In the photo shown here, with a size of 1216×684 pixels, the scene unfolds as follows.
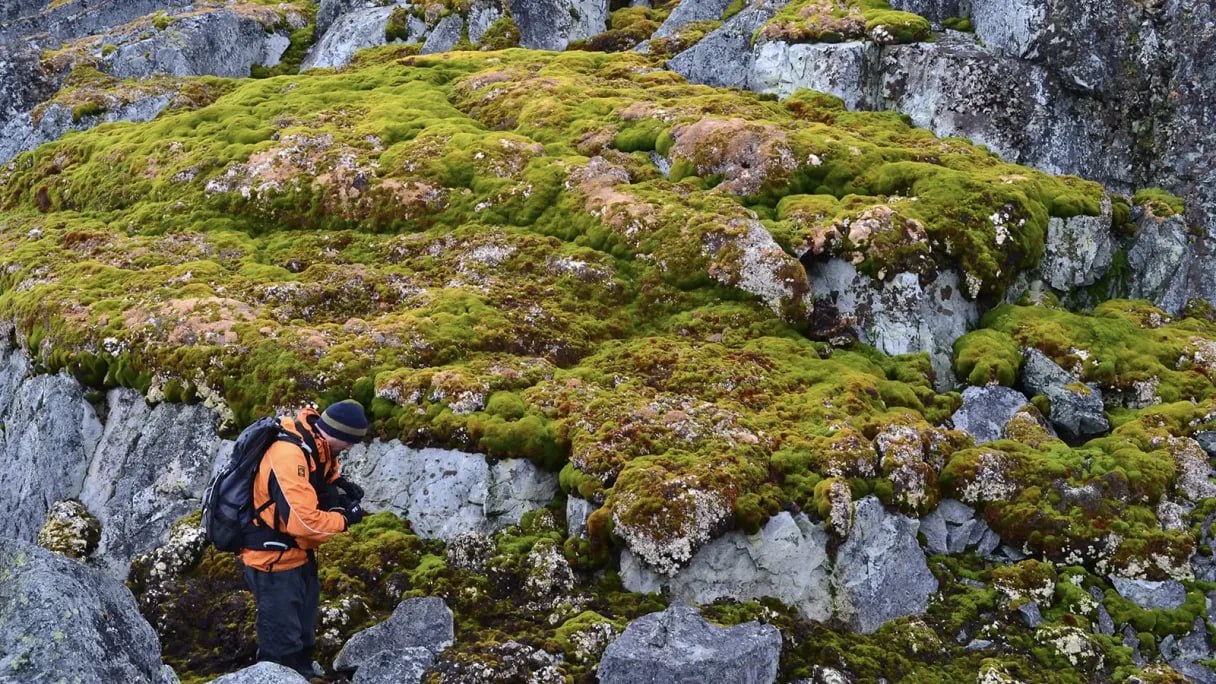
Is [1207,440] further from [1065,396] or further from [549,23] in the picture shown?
[549,23]

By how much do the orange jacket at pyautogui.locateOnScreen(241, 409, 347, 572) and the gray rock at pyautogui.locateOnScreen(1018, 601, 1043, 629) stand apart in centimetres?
954

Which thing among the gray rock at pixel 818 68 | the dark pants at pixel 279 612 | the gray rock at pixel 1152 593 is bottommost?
the gray rock at pixel 1152 593

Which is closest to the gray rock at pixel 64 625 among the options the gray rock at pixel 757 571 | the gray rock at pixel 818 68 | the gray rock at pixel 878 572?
→ the gray rock at pixel 757 571

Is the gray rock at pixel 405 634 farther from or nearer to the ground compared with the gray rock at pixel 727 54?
nearer to the ground

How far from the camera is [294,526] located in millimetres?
11898

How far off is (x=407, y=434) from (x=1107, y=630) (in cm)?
1099

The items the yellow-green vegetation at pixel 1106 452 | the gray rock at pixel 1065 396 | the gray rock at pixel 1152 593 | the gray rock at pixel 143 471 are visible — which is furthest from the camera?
the gray rock at pixel 1065 396

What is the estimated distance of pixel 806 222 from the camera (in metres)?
20.7

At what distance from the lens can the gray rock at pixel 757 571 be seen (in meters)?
14.2

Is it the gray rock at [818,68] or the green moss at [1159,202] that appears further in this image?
the gray rock at [818,68]

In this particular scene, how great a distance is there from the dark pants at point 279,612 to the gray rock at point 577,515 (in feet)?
13.5

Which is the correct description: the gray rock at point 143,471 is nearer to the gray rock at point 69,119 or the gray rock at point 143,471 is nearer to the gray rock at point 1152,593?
the gray rock at point 1152,593

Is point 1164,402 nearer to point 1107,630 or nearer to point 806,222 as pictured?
point 1107,630

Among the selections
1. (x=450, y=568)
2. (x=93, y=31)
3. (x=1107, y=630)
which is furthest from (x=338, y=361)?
(x=93, y=31)
